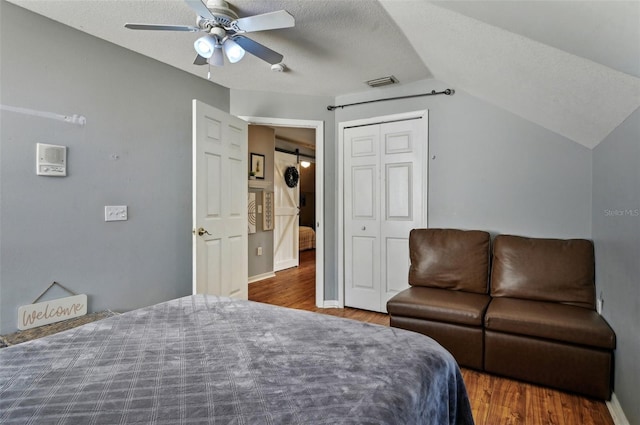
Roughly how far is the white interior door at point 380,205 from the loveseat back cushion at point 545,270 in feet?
2.92

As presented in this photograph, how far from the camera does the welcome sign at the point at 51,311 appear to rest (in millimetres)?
2183

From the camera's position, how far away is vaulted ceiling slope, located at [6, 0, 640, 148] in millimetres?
1329

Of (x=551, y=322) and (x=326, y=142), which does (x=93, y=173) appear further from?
(x=551, y=322)

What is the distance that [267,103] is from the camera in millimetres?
3699

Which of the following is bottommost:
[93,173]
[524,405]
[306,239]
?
[524,405]

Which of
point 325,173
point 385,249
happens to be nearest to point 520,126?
point 385,249

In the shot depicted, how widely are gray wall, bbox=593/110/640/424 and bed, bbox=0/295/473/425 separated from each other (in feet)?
3.48

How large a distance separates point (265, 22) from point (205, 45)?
435 millimetres

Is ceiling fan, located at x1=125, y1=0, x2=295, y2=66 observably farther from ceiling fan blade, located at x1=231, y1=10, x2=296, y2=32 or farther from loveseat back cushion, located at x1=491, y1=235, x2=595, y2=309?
loveseat back cushion, located at x1=491, y1=235, x2=595, y2=309

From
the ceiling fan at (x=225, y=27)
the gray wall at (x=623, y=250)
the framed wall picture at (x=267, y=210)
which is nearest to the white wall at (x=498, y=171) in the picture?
the gray wall at (x=623, y=250)

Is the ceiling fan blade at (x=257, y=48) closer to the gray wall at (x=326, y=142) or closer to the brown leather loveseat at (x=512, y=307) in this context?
the gray wall at (x=326, y=142)

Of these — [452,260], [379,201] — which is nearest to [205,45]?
[379,201]

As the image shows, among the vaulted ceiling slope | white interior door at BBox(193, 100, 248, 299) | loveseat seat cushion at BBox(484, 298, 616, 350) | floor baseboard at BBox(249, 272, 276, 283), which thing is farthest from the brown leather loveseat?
floor baseboard at BBox(249, 272, 276, 283)

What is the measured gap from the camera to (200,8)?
5.75 ft
